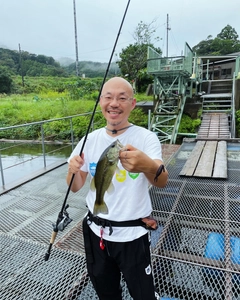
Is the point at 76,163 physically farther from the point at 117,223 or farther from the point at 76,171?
the point at 117,223

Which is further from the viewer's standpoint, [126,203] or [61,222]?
[61,222]

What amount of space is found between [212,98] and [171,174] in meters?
7.45

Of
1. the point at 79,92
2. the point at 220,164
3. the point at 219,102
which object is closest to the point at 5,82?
the point at 79,92

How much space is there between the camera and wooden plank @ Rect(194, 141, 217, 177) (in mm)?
3467

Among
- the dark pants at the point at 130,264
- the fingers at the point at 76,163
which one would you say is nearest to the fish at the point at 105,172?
the fingers at the point at 76,163

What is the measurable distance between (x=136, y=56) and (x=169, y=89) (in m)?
9.44

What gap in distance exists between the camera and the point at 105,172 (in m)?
1.02

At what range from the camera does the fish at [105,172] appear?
0.96 m

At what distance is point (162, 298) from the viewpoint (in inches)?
61.9

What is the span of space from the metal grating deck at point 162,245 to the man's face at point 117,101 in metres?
1.25

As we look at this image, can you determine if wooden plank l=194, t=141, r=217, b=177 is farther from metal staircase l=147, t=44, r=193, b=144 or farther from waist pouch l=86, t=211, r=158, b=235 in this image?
metal staircase l=147, t=44, r=193, b=144

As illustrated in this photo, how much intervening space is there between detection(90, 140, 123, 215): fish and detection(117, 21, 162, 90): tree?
16612 millimetres

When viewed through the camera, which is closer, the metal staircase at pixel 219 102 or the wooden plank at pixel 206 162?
the wooden plank at pixel 206 162

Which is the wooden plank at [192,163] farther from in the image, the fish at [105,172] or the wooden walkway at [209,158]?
the fish at [105,172]
